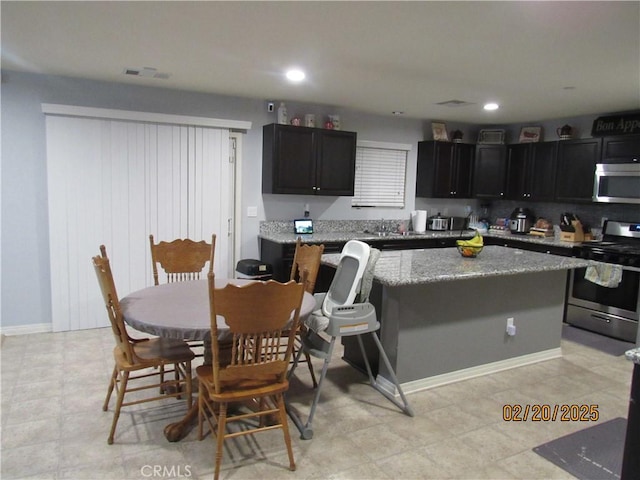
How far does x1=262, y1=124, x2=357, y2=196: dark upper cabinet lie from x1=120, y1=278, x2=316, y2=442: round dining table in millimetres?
2241

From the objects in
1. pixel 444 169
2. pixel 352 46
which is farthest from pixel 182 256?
pixel 444 169

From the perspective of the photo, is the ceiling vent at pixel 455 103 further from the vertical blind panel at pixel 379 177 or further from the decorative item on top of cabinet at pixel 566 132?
the decorative item on top of cabinet at pixel 566 132

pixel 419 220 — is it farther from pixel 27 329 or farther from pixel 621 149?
pixel 27 329

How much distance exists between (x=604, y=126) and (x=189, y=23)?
464 centimetres

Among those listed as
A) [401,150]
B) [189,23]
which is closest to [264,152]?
[401,150]

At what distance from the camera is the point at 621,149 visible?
5.00 metres

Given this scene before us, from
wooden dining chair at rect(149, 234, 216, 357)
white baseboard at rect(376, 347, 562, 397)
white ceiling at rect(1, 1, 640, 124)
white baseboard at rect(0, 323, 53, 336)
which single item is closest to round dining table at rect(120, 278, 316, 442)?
wooden dining chair at rect(149, 234, 216, 357)

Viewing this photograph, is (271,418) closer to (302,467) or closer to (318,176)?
(302,467)

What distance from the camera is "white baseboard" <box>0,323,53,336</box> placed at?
166 inches

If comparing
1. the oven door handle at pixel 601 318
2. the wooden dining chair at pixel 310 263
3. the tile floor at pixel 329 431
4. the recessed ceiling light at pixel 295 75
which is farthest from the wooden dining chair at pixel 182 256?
the oven door handle at pixel 601 318

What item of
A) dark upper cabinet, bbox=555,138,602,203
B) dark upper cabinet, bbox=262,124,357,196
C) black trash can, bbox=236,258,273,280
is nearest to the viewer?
black trash can, bbox=236,258,273,280

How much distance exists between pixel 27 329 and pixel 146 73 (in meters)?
2.59

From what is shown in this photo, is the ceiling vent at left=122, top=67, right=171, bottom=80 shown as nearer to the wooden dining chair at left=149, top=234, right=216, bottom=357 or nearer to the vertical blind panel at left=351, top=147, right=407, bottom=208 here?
the wooden dining chair at left=149, top=234, right=216, bottom=357

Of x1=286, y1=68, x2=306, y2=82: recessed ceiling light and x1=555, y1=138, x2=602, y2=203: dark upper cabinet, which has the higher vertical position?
x1=286, y1=68, x2=306, y2=82: recessed ceiling light
